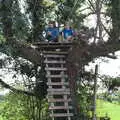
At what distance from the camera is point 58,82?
13.9m

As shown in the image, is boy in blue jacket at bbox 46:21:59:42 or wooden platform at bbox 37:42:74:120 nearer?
wooden platform at bbox 37:42:74:120

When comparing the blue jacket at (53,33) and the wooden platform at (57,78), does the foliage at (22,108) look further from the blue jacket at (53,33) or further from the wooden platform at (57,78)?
the blue jacket at (53,33)

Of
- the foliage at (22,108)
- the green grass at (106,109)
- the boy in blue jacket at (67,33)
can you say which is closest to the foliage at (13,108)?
the foliage at (22,108)

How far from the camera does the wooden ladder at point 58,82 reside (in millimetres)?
13492

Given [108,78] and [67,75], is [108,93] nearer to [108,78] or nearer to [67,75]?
[108,78]

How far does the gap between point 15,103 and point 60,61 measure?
338 centimetres

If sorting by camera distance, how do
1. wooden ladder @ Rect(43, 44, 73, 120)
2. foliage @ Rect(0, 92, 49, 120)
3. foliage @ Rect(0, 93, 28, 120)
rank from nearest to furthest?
wooden ladder @ Rect(43, 44, 73, 120) < foliage @ Rect(0, 92, 49, 120) < foliage @ Rect(0, 93, 28, 120)

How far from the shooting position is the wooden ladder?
1349cm

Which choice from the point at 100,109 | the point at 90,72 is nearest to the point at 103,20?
the point at 90,72

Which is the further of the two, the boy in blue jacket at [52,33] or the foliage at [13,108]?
the foliage at [13,108]

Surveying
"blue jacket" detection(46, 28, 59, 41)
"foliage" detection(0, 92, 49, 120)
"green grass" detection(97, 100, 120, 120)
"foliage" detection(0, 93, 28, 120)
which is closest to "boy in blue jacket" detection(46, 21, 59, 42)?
"blue jacket" detection(46, 28, 59, 41)

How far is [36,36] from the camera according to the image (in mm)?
15883

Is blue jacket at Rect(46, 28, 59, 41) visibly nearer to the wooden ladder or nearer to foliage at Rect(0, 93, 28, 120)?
the wooden ladder

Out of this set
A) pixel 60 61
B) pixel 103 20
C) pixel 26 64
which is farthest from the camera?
pixel 26 64
